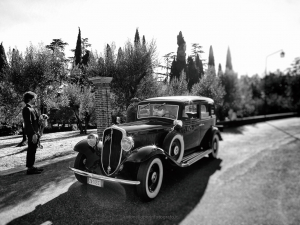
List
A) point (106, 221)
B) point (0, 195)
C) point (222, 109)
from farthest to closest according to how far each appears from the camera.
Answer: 1. point (222, 109)
2. point (0, 195)
3. point (106, 221)

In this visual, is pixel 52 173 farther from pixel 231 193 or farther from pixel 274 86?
pixel 274 86

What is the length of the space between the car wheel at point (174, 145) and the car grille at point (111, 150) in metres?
1.10

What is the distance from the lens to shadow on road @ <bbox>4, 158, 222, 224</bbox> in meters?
3.04

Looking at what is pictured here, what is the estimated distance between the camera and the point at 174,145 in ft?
15.0

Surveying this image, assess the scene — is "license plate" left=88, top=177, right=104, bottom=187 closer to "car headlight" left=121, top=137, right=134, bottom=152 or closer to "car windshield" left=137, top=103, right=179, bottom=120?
"car headlight" left=121, top=137, right=134, bottom=152

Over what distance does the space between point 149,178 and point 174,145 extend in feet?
3.55

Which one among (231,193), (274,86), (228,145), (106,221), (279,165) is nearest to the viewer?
(106,221)

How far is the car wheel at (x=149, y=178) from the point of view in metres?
3.50

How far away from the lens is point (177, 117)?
5133mm

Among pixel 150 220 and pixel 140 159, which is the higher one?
pixel 140 159

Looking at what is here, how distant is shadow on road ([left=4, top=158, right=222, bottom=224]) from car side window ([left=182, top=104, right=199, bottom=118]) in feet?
5.75

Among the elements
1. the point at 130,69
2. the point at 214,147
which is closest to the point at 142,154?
the point at 214,147

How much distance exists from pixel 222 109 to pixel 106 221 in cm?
1918

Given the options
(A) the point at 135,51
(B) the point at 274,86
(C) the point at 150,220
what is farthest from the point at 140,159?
(B) the point at 274,86
